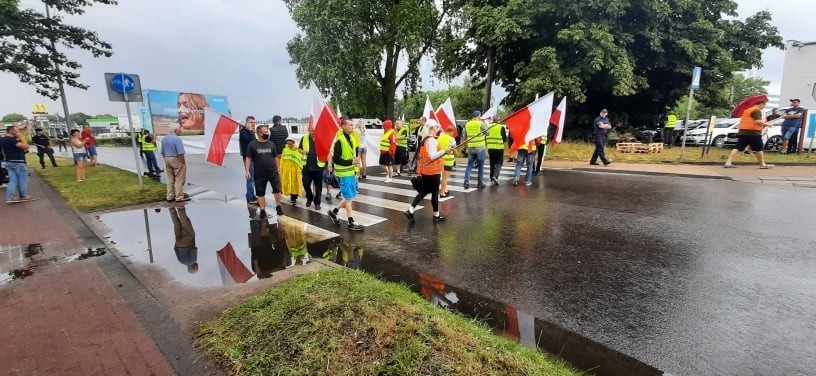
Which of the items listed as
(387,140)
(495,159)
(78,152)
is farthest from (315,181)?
(78,152)

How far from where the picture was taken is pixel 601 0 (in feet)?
51.5

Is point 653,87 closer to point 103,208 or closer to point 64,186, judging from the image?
point 103,208

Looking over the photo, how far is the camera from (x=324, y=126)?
6523 mm

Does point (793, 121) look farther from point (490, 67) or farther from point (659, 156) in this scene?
point (490, 67)

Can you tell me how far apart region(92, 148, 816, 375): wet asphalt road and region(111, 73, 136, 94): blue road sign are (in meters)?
3.30

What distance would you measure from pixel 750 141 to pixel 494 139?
756cm

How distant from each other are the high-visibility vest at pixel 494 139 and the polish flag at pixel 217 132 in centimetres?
609

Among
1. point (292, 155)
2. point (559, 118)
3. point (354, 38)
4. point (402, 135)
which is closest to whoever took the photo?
point (292, 155)

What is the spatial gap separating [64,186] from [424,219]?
1049cm

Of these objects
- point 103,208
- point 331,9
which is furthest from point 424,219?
point 331,9

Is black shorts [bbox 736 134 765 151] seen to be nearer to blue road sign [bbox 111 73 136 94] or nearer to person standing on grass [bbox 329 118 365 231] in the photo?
person standing on grass [bbox 329 118 365 231]

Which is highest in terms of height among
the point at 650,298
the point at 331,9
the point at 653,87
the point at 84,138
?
the point at 331,9

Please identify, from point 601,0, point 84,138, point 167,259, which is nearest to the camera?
point 167,259

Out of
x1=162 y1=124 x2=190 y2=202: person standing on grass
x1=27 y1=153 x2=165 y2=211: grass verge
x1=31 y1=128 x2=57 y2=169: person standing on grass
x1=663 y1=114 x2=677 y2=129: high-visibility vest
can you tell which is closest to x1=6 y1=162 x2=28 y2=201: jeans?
x1=27 y1=153 x2=165 y2=211: grass verge
